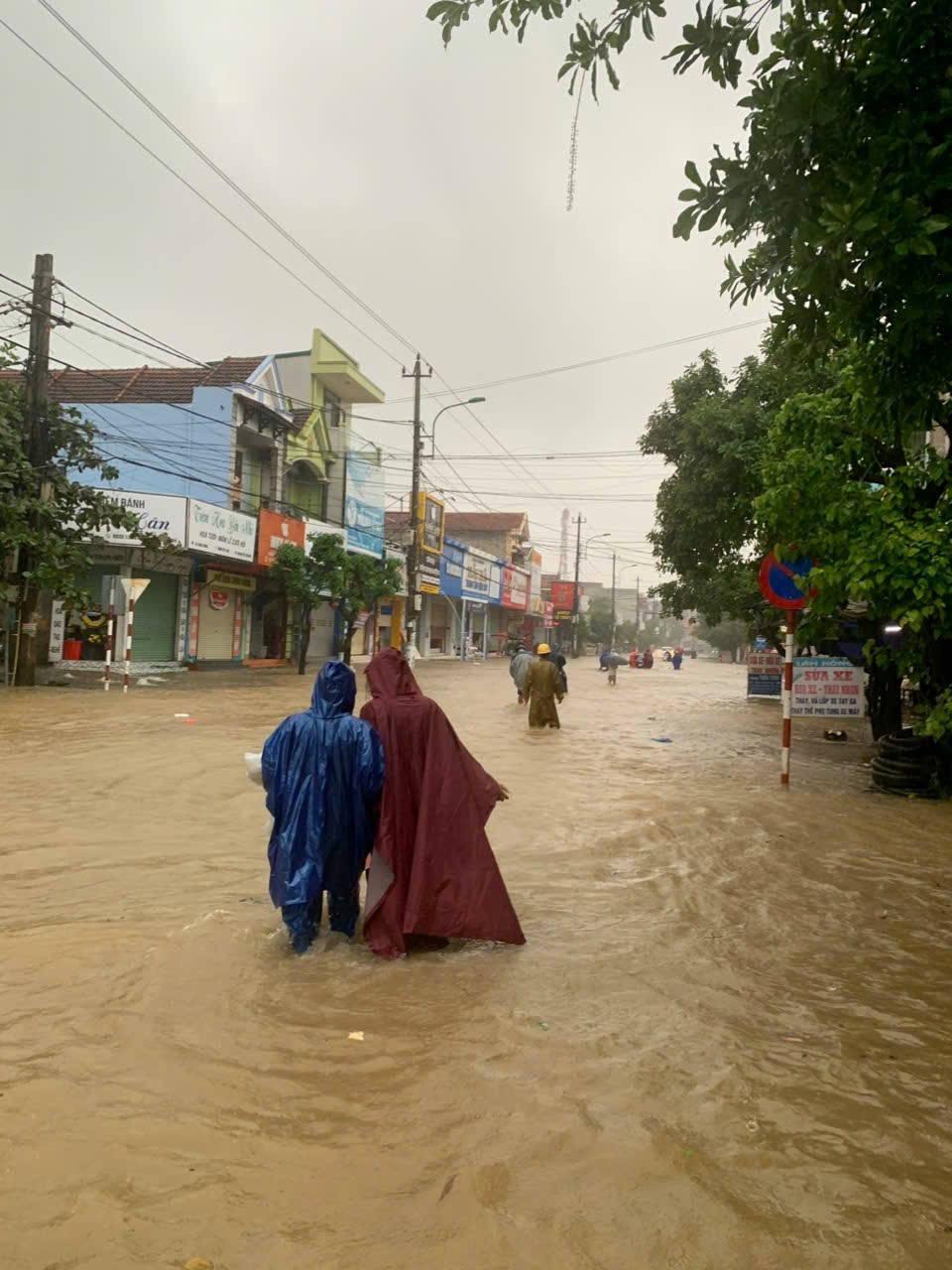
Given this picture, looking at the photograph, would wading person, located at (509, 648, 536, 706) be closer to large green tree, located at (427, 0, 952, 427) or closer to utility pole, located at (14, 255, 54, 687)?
utility pole, located at (14, 255, 54, 687)

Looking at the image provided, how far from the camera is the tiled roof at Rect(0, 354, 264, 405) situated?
→ 27125 mm

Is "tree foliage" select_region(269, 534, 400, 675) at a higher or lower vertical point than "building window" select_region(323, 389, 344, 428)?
lower

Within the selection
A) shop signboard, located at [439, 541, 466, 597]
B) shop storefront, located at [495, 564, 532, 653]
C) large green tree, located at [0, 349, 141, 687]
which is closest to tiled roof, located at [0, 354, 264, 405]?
large green tree, located at [0, 349, 141, 687]

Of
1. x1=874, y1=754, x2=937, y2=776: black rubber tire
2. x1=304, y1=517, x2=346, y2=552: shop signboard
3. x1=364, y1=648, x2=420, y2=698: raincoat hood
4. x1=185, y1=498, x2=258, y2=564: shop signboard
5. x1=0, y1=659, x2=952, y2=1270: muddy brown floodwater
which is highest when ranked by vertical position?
x1=304, y1=517, x2=346, y2=552: shop signboard

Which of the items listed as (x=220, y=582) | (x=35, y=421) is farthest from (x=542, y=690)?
(x=220, y=582)

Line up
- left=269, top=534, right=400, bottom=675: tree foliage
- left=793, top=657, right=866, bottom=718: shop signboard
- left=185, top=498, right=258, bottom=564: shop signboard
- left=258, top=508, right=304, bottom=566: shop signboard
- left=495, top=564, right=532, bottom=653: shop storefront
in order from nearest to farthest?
1. left=793, top=657, right=866, bottom=718: shop signboard
2. left=185, top=498, right=258, bottom=564: shop signboard
3. left=269, top=534, right=400, bottom=675: tree foliage
4. left=258, top=508, right=304, bottom=566: shop signboard
5. left=495, top=564, right=532, bottom=653: shop storefront

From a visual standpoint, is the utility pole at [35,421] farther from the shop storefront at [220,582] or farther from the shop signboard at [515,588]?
the shop signboard at [515,588]

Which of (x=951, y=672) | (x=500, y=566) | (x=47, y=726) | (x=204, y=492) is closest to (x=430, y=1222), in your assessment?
(x=951, y=672)

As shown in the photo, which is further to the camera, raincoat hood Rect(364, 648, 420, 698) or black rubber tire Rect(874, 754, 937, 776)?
black rubber tire Rect(874, 754, 937, 776)

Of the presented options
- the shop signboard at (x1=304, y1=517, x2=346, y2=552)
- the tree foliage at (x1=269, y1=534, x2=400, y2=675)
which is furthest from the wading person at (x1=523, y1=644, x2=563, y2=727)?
the shop signboard at (x1=304, y1=517, x2=346, y2=552)

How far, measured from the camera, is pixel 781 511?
8586mm

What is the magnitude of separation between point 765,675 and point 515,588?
30511 mm

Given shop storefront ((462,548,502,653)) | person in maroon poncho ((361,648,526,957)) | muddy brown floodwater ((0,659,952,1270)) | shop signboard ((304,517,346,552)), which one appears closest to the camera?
muddy brown floodwater ((0,659,952,1270))

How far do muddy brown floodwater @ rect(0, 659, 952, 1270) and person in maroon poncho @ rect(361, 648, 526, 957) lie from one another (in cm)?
19
